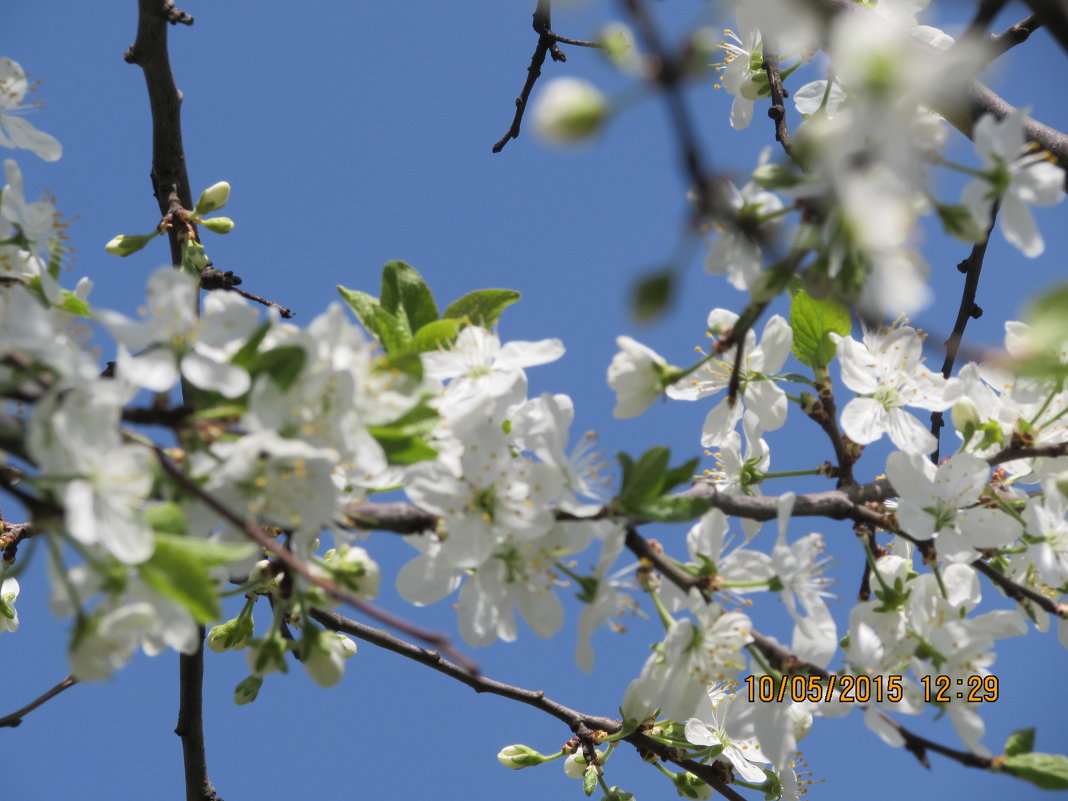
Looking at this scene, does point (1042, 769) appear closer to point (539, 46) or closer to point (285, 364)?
point (285, 364)

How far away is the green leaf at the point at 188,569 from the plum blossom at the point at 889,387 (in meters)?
1.25

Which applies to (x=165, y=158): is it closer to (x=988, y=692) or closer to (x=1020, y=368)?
(x=1020, y=368)

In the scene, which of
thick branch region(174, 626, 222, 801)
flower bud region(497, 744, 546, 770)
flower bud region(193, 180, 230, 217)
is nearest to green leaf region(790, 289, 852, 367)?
flower bud region(497, 744, 546, 770)

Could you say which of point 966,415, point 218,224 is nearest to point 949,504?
point 966,415

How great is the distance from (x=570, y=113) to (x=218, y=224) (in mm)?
1477

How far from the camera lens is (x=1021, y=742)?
1.43m

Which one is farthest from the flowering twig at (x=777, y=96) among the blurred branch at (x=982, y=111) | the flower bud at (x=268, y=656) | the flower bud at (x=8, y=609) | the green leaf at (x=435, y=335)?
the flower bud at (x=8, y=609)

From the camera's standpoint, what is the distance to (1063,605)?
180 centimetres

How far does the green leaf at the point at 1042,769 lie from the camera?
1386 mm

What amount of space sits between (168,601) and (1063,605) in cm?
161

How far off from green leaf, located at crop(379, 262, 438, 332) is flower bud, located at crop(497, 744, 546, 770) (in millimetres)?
1238

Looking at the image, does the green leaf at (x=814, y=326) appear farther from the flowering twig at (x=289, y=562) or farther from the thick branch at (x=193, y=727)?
the thick branch at (x=193, y=727)

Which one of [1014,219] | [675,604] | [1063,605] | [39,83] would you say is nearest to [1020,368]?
[1014,219]
